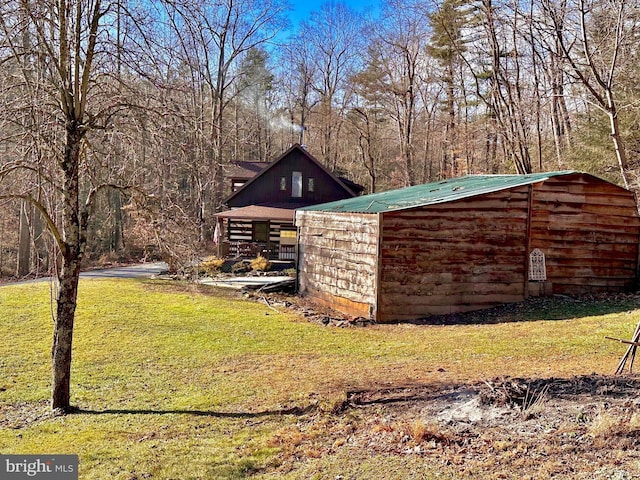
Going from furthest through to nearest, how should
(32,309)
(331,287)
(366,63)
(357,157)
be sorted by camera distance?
(357,157) < (366,63) < (331,287) < (32,309)

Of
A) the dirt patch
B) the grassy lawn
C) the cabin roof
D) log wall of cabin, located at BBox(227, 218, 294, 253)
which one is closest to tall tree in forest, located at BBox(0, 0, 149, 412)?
the grassy lawn

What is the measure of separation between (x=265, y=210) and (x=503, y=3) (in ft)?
47.0

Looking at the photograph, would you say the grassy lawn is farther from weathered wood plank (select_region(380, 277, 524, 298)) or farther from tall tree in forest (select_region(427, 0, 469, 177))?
tall tree in forest (select_region(427, 0, 469, 177))

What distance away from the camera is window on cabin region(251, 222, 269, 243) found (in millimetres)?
26844

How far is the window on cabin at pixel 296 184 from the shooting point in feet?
92.5

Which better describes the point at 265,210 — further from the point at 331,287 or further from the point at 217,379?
the point at 217,379

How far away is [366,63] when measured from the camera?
115 feet

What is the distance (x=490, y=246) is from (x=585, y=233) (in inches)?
111

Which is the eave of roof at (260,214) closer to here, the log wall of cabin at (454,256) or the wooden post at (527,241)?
the log wall of cabin at (454,256)

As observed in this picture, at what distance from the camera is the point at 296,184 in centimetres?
2827

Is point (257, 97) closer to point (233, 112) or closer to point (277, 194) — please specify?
point (233, 112)

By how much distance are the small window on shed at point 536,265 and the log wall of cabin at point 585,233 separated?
168 mm

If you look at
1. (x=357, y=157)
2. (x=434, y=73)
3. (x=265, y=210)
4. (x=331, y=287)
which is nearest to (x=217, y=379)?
(x=331, y=287)

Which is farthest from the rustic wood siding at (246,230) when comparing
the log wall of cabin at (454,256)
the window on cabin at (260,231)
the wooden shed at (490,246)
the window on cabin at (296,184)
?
the log wall of cabin at (454,256)
